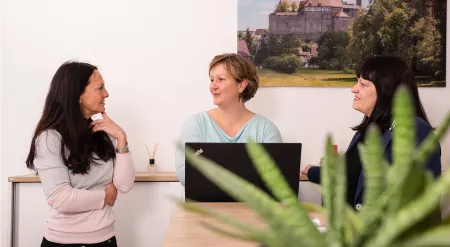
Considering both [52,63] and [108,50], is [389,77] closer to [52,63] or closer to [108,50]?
[108,50]

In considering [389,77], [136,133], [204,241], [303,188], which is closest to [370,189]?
[204,241]

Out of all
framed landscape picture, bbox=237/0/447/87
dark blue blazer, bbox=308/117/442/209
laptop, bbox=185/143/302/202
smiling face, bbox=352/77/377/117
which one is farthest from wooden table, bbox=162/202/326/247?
framed landscape picture, bbox=237/0/447/87

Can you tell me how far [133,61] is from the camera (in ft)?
11.5

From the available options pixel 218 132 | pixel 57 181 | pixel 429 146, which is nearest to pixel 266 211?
pixel 429 146

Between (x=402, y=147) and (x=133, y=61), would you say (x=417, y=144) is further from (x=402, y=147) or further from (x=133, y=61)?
(x=133, y=61)

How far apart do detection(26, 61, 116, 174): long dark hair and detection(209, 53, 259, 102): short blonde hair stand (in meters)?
0.72

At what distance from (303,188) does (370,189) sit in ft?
9.11

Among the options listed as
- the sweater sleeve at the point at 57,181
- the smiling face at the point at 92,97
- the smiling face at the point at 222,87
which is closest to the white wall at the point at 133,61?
the smiling face at the point at 222,87

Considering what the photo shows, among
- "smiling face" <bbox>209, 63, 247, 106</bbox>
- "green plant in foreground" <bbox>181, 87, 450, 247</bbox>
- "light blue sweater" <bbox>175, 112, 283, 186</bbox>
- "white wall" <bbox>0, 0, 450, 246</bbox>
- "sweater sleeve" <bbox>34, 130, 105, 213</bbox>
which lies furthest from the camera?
"white wall" <bbox>0, 0, 450, 246</bbox>

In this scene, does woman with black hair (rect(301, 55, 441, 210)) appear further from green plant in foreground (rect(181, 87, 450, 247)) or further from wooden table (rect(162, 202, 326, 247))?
green plant in foreground (rect(181, 87, 450, 247))

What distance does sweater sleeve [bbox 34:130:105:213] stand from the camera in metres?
2.21

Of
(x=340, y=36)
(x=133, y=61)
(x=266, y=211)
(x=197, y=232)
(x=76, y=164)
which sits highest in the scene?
(x=340, y=36)

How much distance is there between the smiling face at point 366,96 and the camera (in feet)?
8.00

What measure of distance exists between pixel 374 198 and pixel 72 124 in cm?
198
